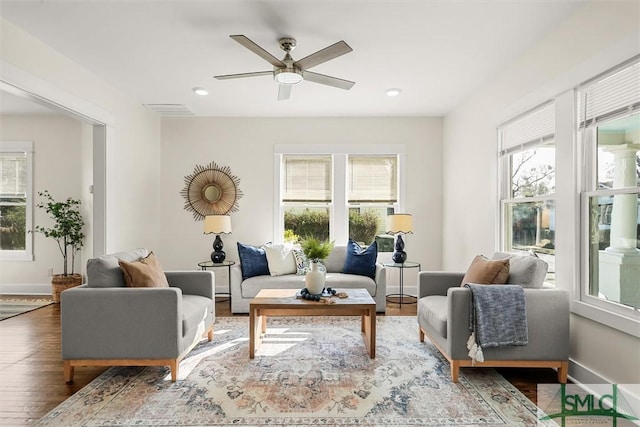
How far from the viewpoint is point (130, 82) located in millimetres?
4164

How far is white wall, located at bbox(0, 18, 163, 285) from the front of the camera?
303 centimetres

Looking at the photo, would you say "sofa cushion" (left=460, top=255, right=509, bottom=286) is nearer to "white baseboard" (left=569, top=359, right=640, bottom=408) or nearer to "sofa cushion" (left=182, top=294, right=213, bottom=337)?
"white baseboard" (left=569, top=359, right=640, bottom=408)

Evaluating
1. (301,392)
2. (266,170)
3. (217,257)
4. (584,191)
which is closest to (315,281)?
(301,392)

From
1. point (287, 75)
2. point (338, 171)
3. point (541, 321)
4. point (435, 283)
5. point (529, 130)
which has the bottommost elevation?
point (541, 321)

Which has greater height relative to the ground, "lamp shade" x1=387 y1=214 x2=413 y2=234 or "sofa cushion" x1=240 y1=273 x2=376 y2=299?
"lamp shade" x1=387 y1=214 x2=413 y2=234

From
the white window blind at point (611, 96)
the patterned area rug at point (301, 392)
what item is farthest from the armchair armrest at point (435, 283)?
the white window blind at point (611, 96)

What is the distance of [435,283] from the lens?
354 cm

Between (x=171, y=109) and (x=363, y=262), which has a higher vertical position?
(x=171, y=109)

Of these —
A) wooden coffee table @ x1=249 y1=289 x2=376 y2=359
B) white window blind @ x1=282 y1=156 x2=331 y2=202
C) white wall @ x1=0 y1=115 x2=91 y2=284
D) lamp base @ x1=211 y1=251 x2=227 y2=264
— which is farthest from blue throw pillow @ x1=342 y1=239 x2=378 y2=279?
white wall @ x1=0 y1=115 x2=91 y2=284

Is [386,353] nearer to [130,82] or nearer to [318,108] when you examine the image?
[318,108]

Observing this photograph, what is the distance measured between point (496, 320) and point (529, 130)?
1.88 m

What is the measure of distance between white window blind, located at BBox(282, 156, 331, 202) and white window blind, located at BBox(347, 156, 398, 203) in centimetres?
38

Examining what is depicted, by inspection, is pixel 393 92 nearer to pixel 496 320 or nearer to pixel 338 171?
pixel 338 171

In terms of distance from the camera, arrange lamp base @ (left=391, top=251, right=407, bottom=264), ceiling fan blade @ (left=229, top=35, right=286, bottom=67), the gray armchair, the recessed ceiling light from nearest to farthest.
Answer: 1. ceiling fan blade @ (left=229, top=35, right=286, bottom=67)
2. the gray armchair
3. the recessed ceiling light
4. lamp base @ (left=391, top=251, right=407, bottom=264)
